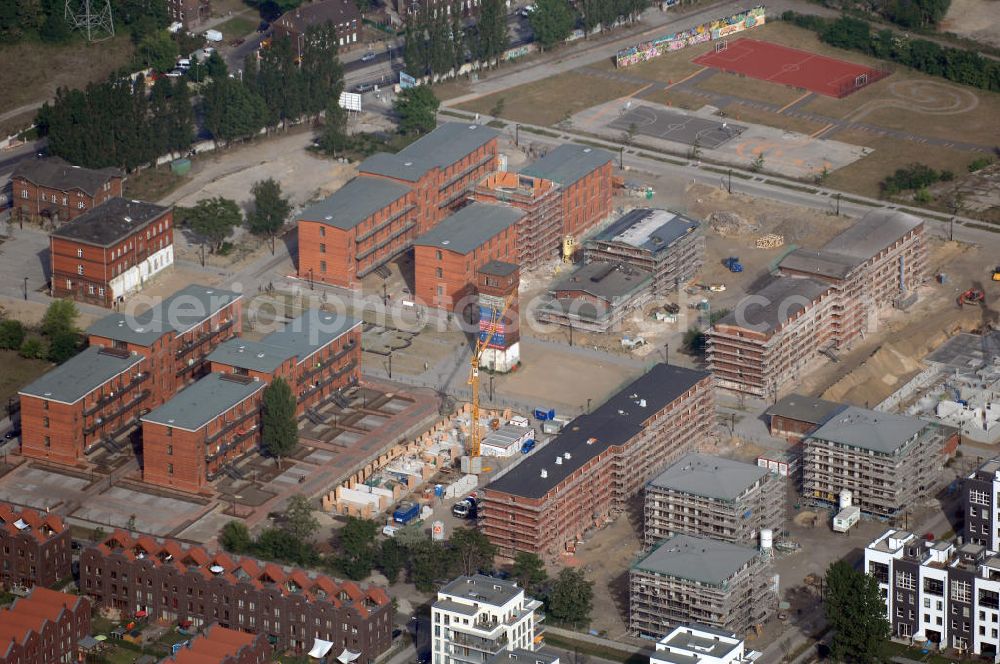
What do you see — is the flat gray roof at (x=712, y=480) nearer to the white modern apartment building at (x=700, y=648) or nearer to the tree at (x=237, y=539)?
the white modern apartment building at (x=700, y=648)

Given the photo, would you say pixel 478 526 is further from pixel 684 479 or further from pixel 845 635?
pixel 845 635

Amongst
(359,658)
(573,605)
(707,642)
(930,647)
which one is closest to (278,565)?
(359,658)

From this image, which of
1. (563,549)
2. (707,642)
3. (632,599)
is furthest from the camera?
(563,549)

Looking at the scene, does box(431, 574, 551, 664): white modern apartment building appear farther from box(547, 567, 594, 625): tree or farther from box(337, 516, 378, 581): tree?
box(337, 516, 378, 581): tree

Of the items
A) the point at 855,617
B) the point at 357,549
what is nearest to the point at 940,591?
the point at 855,617

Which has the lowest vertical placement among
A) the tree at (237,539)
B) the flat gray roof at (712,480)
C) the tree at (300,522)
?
the tree at (237,539)

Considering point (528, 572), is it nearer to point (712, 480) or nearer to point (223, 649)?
point (712, 480)

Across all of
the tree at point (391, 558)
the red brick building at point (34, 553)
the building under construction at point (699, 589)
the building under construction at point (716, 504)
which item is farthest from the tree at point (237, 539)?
the building under construction at point (716, 504)

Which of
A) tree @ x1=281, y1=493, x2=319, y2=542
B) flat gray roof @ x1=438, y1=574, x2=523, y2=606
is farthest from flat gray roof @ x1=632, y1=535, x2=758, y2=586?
tree @ x1=281, y1=493, x2=319, y2=542
